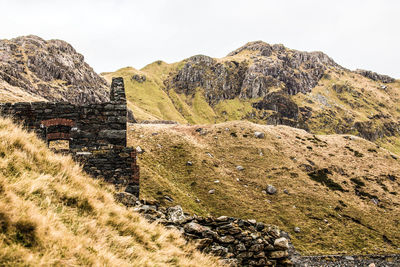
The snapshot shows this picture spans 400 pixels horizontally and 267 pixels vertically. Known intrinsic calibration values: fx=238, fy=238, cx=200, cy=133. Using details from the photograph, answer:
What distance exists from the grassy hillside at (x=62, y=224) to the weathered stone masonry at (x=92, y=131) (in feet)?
5.82

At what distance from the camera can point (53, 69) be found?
154750mm

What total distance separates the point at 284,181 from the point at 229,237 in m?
34.3

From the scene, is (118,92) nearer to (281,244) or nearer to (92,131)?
(92,131)

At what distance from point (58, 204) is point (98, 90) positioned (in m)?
185

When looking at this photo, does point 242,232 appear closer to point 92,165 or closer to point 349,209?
point 92,165

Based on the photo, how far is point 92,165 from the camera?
10406mm

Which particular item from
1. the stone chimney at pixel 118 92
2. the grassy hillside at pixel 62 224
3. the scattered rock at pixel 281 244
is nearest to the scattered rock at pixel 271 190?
the scattered rock at pixel 281 244

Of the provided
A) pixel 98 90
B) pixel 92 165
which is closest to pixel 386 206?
pixel 92 165

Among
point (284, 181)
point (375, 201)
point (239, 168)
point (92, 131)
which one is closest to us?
point (92, 131)

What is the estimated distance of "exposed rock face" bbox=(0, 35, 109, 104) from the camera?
135812mm

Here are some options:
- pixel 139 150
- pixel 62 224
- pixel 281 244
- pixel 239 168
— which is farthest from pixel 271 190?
Answer: pixel 62 224

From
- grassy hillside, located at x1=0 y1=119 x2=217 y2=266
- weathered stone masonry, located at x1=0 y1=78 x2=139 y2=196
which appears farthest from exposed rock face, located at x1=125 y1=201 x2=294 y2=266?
weathered stone masonry, located at x1=0 y1=78 x2=139 y2=196

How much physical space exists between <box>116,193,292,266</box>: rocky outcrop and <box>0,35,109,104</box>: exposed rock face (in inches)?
5504

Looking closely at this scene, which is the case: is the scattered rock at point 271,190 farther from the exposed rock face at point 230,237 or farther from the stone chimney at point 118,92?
the stone chimney at point 118,92
